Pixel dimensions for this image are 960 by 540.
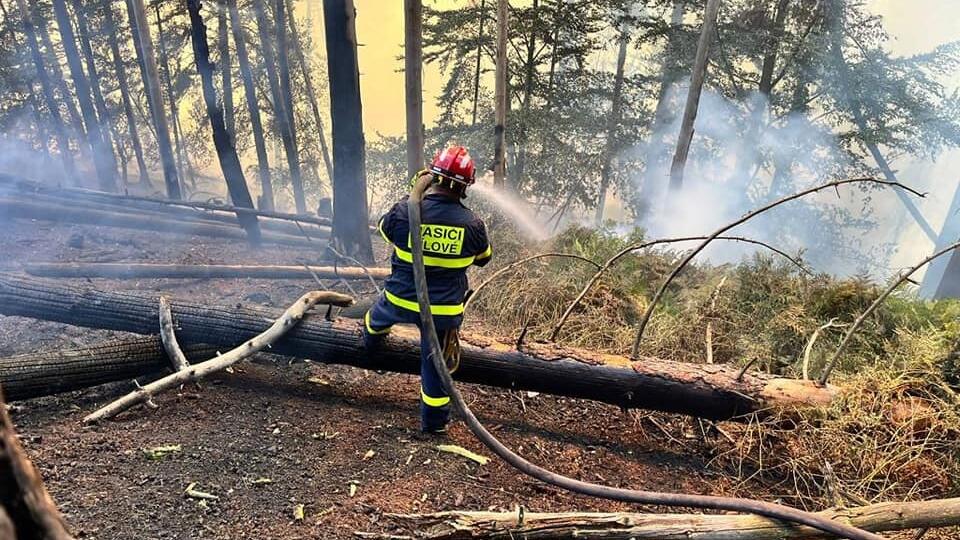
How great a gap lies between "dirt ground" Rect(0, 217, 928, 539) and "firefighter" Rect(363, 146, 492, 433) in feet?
1.55

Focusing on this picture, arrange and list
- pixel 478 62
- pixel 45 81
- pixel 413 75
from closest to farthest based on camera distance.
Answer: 1. pixel 413 75
2. pixel 478 62
3. pixel 45 81

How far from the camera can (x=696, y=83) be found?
11078mm

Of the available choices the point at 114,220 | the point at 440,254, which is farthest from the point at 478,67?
the point at 440,254

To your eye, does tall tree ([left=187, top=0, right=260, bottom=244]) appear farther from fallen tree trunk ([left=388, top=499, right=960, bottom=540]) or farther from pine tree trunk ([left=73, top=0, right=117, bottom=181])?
pine tree trunk ([left=73, top=0, right=117, bottom=181])

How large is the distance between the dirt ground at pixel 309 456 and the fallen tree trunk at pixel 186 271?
2.30m

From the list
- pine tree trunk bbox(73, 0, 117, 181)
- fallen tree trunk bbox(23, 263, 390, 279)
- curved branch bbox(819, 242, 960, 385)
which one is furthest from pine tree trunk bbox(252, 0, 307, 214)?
curved branch bbox(819, 242, 960, 385)

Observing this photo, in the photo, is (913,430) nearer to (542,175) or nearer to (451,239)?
(451,239)

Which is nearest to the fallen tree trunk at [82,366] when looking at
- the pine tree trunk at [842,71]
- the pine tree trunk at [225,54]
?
the pine tree trunk at [225,54]

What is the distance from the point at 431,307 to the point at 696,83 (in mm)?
10187

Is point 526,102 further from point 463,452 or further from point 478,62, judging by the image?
point 463,452

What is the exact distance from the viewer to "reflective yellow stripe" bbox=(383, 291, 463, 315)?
3.48 metres

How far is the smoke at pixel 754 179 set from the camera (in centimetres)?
1716

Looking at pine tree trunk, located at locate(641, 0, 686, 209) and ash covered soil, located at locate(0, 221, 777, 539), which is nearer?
ash covered soil, located at locate(0, 221, 777, 539)

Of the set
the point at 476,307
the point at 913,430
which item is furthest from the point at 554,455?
the point at 476,307
